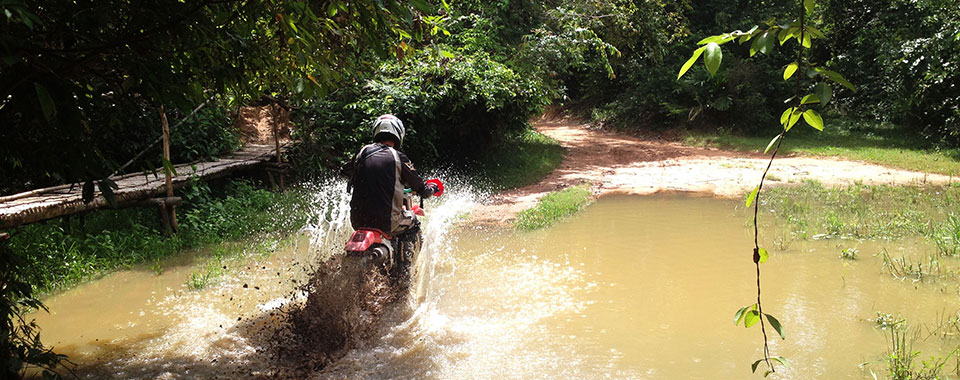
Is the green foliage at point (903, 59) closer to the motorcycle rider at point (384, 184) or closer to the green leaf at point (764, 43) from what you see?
the motorcycle rider at point (384, 184)

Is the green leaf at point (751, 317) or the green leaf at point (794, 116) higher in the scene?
the green leaf at point (794, 116)

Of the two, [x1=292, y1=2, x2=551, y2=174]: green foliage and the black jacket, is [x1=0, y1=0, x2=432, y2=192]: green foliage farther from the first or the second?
[x1=292, y1=2, x2=551, y2=174]: green foliage

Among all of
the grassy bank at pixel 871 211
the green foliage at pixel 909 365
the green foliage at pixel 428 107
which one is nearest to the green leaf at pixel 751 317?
the green foliage at pixel 909 365

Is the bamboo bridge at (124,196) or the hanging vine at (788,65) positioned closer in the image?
the hanging vine at (788,65)

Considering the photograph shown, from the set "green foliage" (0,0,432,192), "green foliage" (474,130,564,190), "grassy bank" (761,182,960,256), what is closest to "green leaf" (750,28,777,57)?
"green foliage" (0,0,432,192)

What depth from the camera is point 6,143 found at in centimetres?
262

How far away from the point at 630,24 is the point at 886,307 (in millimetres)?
11867

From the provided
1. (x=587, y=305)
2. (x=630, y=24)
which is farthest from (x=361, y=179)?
(x=630, y=24)

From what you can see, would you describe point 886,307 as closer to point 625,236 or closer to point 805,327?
point 805,327

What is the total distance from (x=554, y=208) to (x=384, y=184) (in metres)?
5.17

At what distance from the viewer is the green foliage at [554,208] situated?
9094 mm

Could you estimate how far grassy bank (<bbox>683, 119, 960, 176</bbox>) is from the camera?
1349cm

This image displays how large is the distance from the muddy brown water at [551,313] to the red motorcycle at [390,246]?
16.4 inches

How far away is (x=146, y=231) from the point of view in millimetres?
7719
